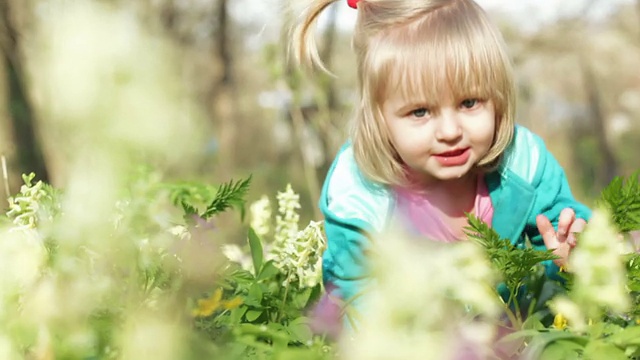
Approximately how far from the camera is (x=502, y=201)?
6.19 feet

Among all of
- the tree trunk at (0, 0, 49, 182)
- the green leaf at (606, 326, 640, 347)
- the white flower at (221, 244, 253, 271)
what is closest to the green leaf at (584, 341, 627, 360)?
the green leaf at (606, 326, 640, 347)

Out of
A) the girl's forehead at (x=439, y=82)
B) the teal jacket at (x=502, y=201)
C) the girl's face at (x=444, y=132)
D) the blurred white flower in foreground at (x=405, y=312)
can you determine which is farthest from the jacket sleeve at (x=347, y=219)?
the blurred white flower in foreground at (x=405, y=312)

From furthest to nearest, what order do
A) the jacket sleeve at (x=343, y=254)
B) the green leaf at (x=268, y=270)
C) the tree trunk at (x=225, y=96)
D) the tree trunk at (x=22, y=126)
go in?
1. the tree trunk at (x=225, y=96)
2. the tree trunk at (x=22, y=126)
3. the jacket sleeve at (x=343, y=254)
4. the green leaf at (x=268, y=270)

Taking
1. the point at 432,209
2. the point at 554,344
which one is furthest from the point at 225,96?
the point at 554,344

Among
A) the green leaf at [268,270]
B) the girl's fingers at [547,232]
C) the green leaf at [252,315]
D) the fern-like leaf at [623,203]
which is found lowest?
the green leaf at [268,270]

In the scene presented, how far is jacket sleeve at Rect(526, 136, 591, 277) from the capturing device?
6.06 ft

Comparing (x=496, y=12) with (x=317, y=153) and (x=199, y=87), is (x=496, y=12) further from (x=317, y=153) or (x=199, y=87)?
(x=199, y=87)

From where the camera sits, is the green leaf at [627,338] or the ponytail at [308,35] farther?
the ponytail at [308,35]

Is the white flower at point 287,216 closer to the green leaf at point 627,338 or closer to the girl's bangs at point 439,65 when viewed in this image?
the girl's bangs at point 439,65

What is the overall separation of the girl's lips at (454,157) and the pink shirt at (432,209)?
183 millimetres

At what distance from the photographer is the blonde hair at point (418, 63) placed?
5.83 feet

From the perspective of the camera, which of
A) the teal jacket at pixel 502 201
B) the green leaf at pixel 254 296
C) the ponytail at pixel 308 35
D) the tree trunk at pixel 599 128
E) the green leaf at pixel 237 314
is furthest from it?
the tree trunk at pixel 599 128

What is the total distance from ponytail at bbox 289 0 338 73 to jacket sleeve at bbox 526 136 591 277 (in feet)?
1.78

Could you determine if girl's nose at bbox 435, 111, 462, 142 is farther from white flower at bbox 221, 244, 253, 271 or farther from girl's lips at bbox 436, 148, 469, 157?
white flower at bbox 221, 244, 253, 271
